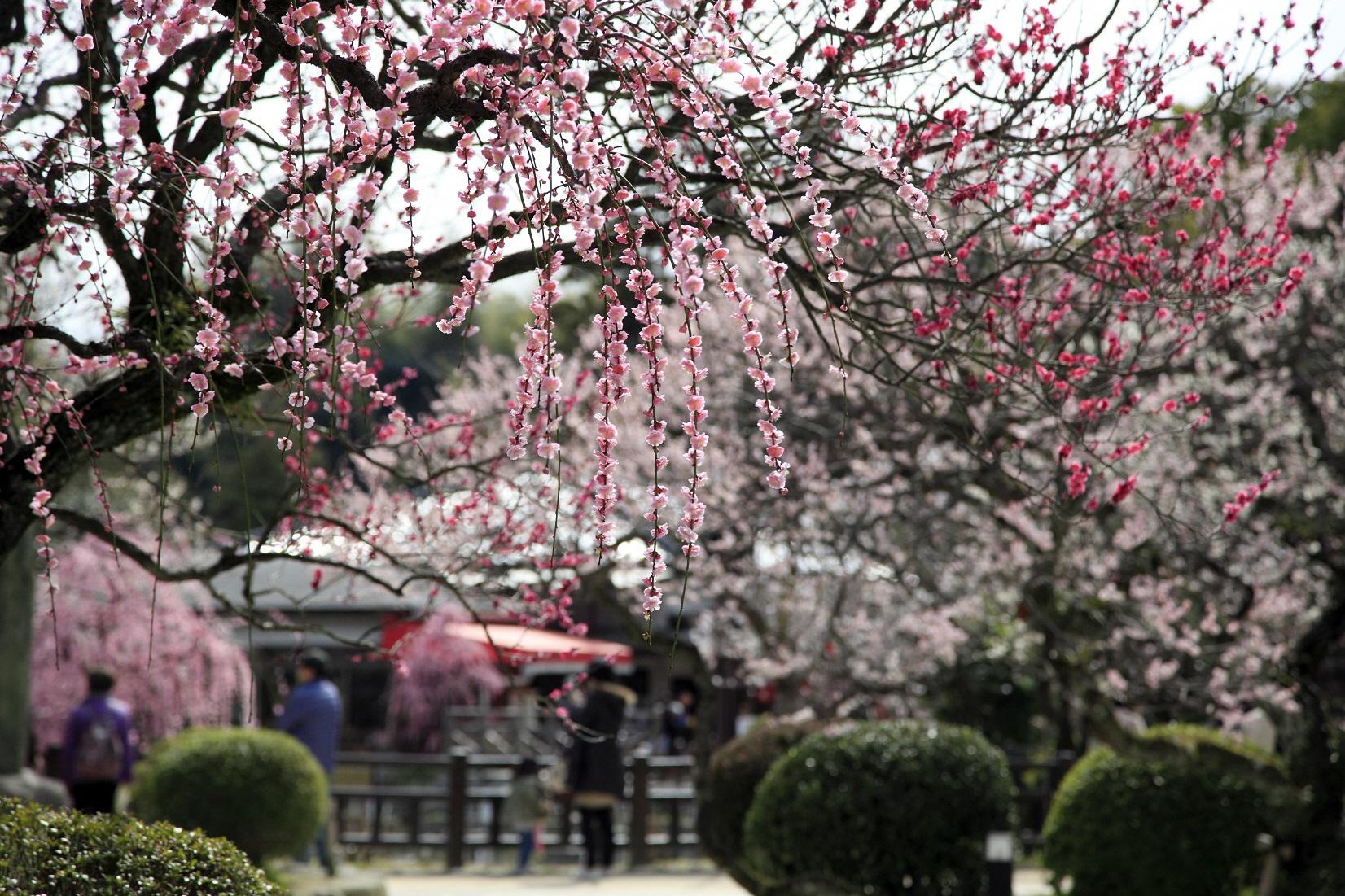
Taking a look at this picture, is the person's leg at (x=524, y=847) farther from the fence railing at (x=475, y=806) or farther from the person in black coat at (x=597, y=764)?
the fence railing at (x=475, y=806)

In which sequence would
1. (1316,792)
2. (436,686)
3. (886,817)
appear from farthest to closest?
(436,686) < (1316,792) < (886,817)

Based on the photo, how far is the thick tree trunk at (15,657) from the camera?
11.1m

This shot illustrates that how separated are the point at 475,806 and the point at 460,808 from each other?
5.83 feet

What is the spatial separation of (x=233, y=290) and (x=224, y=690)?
14317 mm

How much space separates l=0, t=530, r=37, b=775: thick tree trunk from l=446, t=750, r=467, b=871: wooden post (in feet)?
12.3

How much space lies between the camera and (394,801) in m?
13.7

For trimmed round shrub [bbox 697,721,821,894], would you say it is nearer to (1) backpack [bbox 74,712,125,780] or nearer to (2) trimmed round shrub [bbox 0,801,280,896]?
(1) backpack [bbox 74,712,125,780]

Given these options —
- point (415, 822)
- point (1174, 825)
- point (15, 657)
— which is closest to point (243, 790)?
point (15, 657)

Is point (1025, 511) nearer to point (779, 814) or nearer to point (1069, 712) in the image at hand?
point (779, 814)

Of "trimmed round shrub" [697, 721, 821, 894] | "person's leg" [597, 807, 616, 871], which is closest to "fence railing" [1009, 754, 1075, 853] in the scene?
"person's leg" [597, 807, 616, 871]

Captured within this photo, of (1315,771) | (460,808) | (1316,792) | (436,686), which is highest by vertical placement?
(436,686)

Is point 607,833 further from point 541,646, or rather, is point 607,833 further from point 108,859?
point 108,859

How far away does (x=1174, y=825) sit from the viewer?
8906mm

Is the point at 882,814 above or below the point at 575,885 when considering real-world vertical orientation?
above
